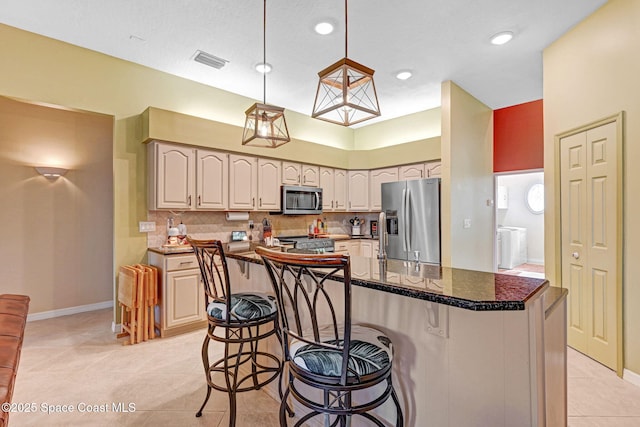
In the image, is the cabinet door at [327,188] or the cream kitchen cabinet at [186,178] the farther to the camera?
the cabinet door at [327,188]

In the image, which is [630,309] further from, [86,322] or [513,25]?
[86,322]

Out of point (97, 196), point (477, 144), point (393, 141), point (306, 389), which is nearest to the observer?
point (306, 389)

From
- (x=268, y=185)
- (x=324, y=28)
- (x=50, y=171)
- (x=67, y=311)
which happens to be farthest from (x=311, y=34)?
(x=67, y=311)

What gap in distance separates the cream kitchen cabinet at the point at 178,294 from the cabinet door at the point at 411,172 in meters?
3.41

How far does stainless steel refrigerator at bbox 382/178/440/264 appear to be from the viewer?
416 cm

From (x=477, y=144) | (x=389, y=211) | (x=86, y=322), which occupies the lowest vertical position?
(x=86, y=322)

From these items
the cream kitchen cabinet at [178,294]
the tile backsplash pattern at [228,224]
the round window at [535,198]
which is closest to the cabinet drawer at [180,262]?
the cream kitchen cabinet at [178,294]

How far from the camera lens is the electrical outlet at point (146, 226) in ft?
11.7

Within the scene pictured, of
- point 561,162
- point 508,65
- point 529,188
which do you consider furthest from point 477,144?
point 529,188

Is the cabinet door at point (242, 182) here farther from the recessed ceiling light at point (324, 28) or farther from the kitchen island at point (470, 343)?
the kitchen island at point (470, 343)

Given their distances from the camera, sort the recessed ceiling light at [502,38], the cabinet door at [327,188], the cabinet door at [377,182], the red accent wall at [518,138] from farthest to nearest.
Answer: the cabinet door at [377,182] → the cabinet door at [327,188] → the red accent wall at [518,138] → the recessed ceiling light at [502,38]

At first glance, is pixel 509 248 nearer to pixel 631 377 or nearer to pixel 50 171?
pixel 631 377

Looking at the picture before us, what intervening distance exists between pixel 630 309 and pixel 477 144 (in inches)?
112

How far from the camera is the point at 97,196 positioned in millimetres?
4262
